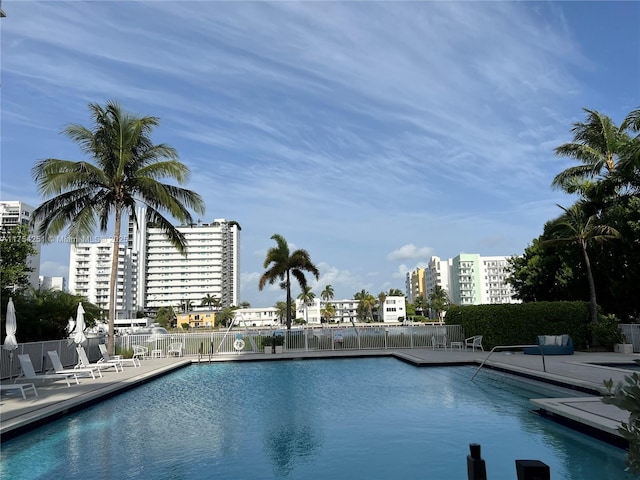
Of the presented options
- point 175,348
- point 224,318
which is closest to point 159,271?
point 224,318

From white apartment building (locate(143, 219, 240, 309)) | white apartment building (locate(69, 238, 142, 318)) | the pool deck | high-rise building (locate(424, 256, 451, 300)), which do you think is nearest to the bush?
the pool deck

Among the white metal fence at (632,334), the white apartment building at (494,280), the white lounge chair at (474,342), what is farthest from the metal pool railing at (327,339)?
the white apartment building at (494,280)

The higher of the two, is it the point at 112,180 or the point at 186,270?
the point at 186,270

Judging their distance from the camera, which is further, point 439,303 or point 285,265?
point 439,303

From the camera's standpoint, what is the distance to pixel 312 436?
845 centimetres

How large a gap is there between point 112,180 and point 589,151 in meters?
22.3

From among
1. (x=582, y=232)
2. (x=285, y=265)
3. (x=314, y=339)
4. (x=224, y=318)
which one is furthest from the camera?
(x=224, y=318)

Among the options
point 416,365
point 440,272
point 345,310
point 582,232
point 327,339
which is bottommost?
point 416,365

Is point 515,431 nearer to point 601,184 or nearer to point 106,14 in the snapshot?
point 106,14


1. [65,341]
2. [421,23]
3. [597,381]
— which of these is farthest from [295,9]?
[65,341]

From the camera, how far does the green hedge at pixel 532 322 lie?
20500mm

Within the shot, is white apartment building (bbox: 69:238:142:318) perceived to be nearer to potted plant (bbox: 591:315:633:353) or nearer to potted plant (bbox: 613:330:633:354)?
potted plant (bbox: 591:315:633:353)

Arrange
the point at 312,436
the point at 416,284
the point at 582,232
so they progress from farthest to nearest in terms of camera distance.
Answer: the point at 416,284, the point at 582,232, the point at 312,436

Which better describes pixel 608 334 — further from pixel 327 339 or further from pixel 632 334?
pixel 327 339
